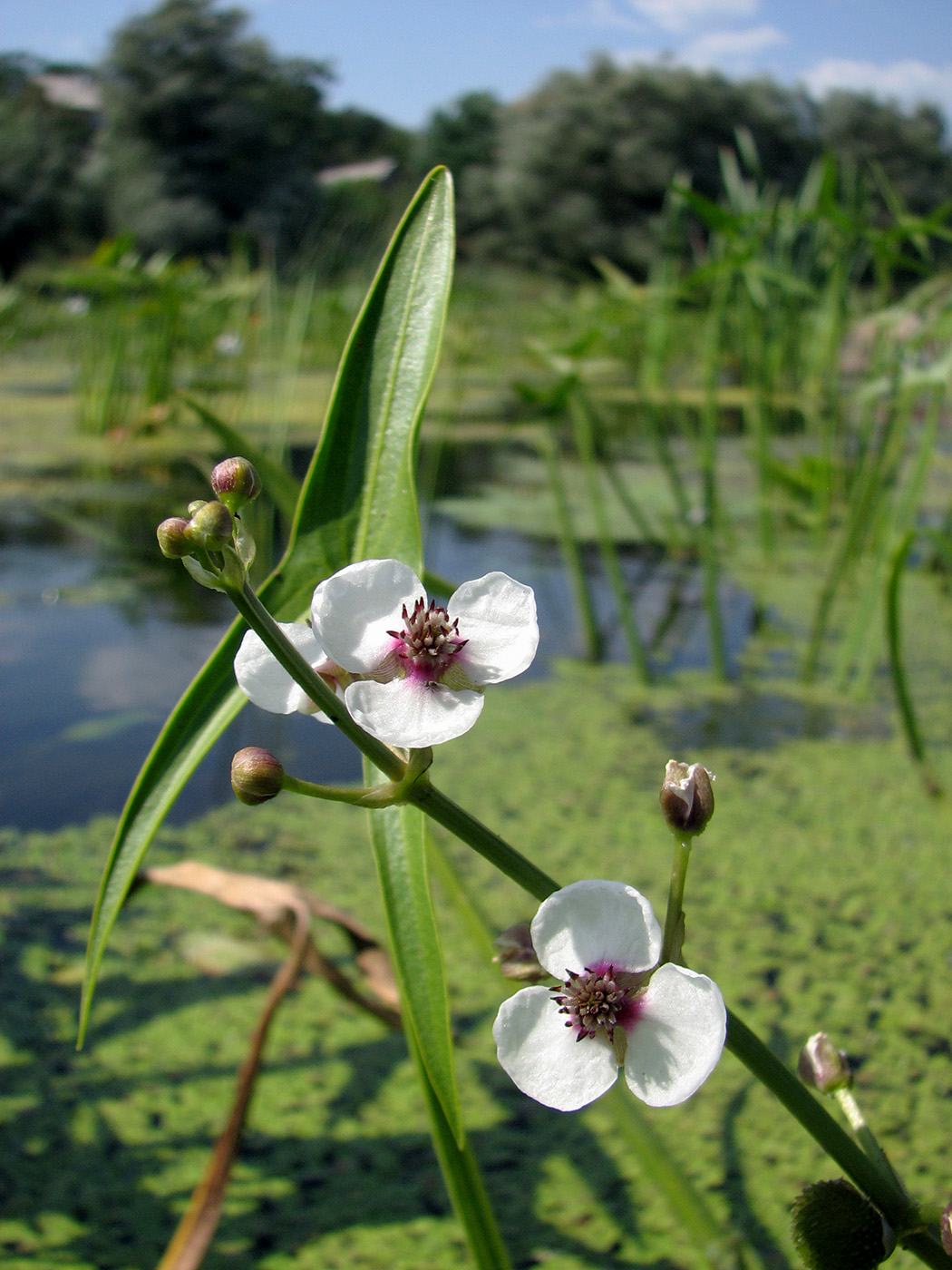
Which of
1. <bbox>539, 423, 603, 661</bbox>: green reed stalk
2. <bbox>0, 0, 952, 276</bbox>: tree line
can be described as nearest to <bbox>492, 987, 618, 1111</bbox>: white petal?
<bbox>539, 423, 603, 661</bbox>: green reed stalk

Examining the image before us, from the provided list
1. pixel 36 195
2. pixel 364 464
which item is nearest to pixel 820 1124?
pixel 364 464

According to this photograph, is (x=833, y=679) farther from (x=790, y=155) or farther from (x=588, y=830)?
(x=790, y=155)

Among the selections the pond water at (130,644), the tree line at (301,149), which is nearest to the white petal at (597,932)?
the pond water at (130,644)

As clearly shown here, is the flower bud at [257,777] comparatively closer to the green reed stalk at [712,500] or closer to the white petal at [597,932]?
the white petal at [597,932]

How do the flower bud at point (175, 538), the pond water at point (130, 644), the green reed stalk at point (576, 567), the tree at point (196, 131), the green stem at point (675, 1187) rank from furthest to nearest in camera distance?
1. the tree at point (196, 131)
2. the green reed stalk at point (576, 567)
3. the pond water at point (130, 644)
4. the green stem at point (675, 1187)
5. the flower bud at point (175, 538)

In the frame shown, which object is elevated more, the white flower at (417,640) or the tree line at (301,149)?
the tree line at (301,149)

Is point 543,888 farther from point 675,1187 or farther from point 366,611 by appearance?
point 675,1187
